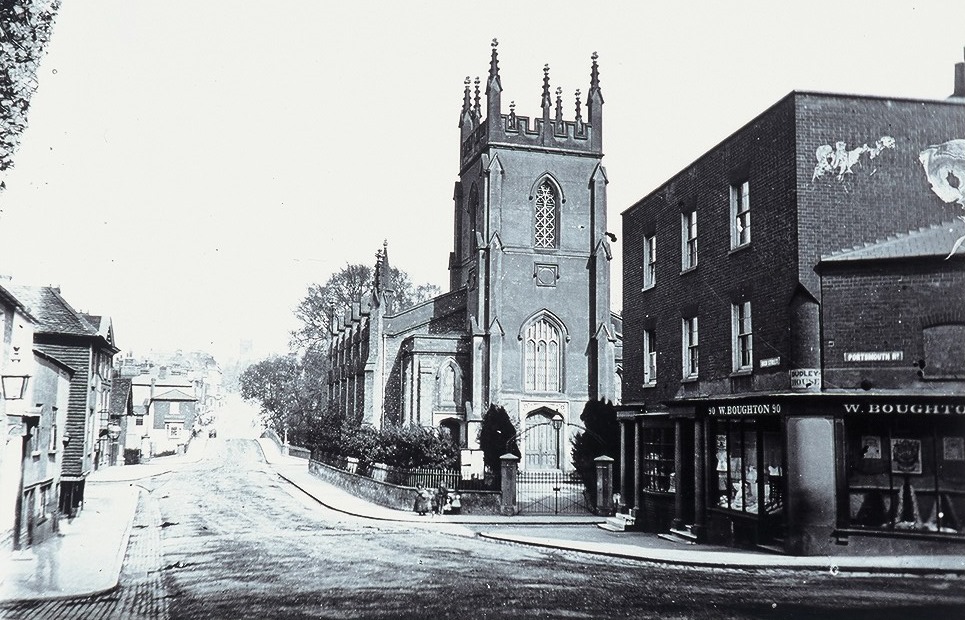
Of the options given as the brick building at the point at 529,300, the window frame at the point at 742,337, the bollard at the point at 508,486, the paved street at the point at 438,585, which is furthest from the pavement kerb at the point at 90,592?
the brick building at the point at 529,300

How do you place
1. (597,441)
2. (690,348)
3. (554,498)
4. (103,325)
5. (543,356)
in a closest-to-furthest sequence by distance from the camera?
(690,348) < (554,498) < (597,441) < (103,325) < (543,356)

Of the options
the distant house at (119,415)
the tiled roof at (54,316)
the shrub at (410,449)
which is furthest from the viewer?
the distant house at (119,415)

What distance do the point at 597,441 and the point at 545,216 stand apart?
51.1ft

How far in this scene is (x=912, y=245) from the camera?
16.1 metres

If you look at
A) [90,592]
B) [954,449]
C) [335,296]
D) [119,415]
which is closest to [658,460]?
[954,449]

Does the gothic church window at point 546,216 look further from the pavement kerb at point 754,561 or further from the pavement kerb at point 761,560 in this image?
the pavement kerb at point 754,561

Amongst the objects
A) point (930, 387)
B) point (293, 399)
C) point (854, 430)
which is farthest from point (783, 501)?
point (293, 399)

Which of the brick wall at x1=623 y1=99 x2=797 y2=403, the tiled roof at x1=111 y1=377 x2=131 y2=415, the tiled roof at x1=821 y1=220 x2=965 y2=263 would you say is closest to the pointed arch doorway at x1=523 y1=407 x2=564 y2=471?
the brick wall at x1=623 y1=99 x2=797 y2=403

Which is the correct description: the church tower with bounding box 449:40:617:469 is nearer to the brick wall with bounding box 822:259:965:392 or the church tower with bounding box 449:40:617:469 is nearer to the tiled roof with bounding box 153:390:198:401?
the brick wall with bounding box 822:259:965:392

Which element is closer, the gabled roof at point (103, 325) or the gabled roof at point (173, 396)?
the gabled roof at point (103, 325)

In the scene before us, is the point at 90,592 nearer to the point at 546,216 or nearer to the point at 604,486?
the point at 604,486

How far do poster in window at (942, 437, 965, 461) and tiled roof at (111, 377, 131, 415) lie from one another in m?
50.7

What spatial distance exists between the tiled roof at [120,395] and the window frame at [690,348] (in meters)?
44.0

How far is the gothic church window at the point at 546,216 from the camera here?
144 feet
